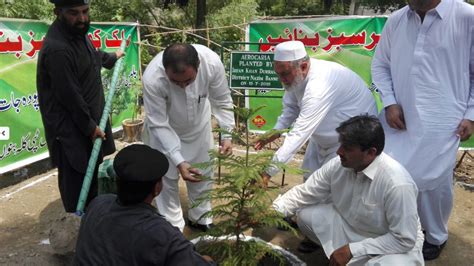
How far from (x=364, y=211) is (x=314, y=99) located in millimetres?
889

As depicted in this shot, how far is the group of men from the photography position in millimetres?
2748

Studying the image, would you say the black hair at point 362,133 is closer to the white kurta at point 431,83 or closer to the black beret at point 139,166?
the white kurta at point 431,83

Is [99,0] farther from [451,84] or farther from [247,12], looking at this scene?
[451,84]

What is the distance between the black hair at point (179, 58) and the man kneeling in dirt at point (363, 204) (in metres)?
1.09

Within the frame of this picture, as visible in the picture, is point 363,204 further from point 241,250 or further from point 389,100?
point 389,100

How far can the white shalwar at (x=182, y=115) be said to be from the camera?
10.9 ft

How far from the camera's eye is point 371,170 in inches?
109

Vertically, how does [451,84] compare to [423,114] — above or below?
above

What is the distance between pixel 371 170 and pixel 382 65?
120 centimetres

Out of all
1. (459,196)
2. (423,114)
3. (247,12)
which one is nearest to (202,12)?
(247,12)

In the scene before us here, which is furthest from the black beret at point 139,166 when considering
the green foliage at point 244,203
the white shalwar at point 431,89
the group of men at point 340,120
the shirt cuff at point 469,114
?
the shirt cuff at point 469,114

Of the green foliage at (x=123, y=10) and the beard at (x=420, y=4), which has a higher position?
the beard at (x=420, y=4)

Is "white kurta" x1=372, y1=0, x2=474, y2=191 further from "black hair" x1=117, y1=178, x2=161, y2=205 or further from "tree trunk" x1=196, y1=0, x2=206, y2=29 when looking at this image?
"tree trunk" x1=196, y1=0, x2=206, y2=29

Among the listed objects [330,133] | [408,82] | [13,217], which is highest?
[408,82]
